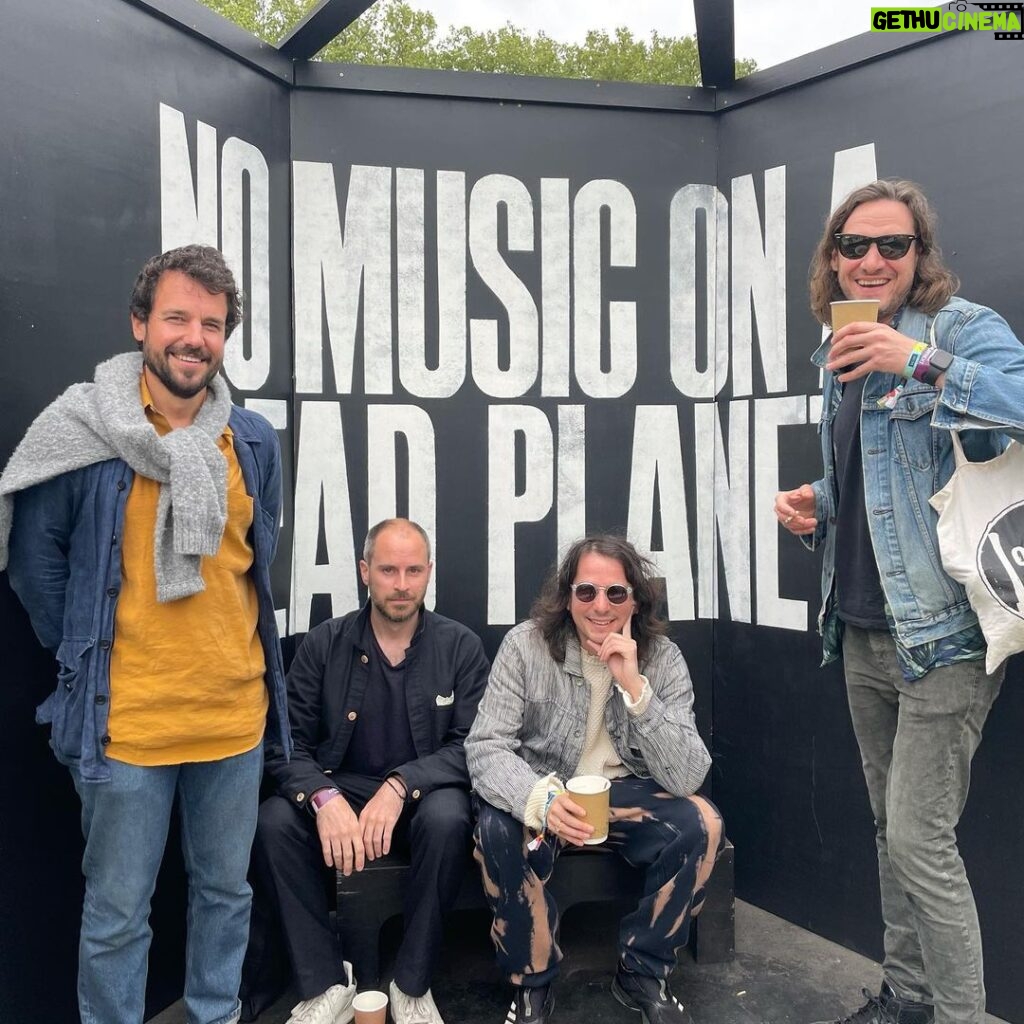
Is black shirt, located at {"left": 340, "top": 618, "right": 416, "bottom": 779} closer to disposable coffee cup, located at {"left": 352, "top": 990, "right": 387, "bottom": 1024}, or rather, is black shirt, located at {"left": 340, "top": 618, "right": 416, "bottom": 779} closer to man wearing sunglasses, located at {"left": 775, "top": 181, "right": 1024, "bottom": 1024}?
disposable coffee cup, located at {"left": 352, "top": 990, "right": 387, "bottom": 1024}

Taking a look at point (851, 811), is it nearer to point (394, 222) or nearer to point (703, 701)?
point (703, 701)

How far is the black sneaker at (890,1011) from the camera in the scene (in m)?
2.68

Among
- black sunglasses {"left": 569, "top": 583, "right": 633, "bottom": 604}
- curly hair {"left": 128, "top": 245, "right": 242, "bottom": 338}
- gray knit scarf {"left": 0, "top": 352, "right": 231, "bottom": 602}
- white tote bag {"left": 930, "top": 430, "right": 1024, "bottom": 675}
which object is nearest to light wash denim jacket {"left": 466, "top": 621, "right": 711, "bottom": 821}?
black sunglasses {"left": 569, "top": 583, "right": 633, "bottom": 604}

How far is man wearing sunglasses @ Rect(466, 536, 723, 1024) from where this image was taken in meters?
2.89

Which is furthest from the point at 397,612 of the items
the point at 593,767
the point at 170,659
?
the point at 170,659

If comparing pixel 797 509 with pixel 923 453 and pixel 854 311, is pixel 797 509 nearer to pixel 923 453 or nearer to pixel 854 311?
pixel 923 453

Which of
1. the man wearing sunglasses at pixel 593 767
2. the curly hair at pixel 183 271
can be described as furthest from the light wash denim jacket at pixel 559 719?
the curly hair at pixel 183 271

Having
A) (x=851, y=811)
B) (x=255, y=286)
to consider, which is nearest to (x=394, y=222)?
(x=255, y=286)

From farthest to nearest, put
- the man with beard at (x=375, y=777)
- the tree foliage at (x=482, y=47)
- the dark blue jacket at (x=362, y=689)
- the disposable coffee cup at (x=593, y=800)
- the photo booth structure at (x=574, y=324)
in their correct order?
the tree foliage at (x=482, y=47) < the photo booth structure at (x=574, y=324) < the dark blue jacket at (x=362, y=689) < the man with beard at (x=375, y=777) < the disposable coffee cup at (x=593, y=800)

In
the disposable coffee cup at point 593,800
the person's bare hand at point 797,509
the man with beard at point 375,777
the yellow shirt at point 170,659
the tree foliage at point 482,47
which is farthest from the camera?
the tree foliage at point 482,47

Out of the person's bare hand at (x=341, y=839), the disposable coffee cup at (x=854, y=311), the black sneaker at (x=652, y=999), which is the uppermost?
the disposable coffee cup at (x=854, y=311)

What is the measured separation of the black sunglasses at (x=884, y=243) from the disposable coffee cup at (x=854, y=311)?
0.21 m

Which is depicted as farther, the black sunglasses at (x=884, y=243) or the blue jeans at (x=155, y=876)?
the black sunglasses at (x=884, y=243)

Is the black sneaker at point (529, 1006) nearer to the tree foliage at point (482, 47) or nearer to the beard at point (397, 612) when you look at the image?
the beard at point (397, 612)
